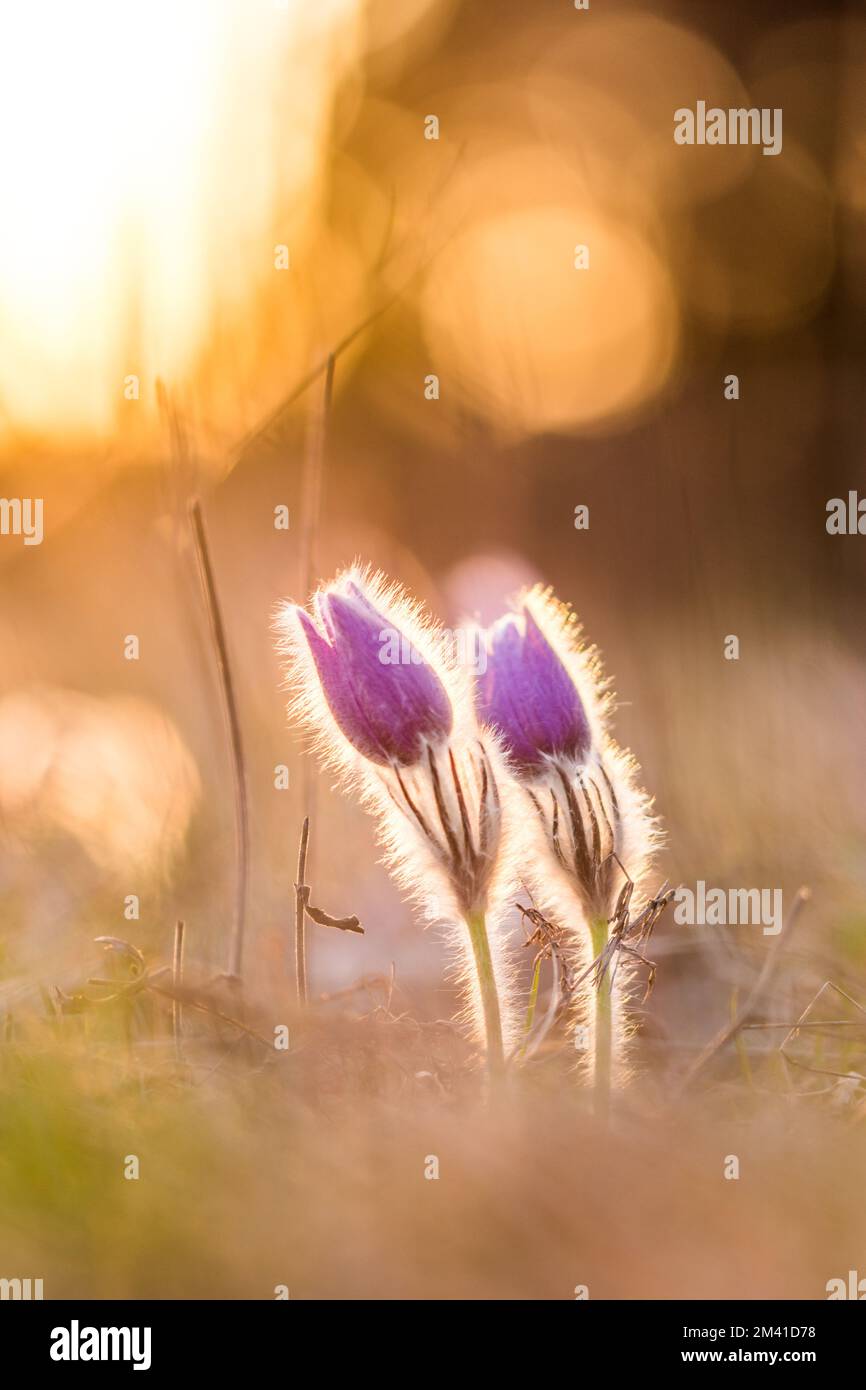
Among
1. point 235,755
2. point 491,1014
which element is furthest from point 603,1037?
point 235,755

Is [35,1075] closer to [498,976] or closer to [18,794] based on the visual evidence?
[498,976]

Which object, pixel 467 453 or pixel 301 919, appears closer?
pixel 301 919

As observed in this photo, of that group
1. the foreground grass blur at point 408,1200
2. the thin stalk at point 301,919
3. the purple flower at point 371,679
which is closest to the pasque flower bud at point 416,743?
the purple flower at point 371,679

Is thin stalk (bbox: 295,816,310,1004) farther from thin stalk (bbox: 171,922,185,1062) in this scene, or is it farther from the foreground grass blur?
the foreground grass blur

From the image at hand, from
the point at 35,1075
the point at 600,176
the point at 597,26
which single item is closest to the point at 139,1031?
the point at 35,1075

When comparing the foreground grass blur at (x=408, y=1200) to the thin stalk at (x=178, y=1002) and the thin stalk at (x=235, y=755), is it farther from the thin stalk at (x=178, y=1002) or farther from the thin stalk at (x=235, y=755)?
the thin stalk at (x=235, y=755)

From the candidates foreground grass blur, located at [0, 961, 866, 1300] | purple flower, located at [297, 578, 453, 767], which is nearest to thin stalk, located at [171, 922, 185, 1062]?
foreground grass blur, located at [0, 961, 866, 1300]

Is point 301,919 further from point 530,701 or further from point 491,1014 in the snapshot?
point 530,701
